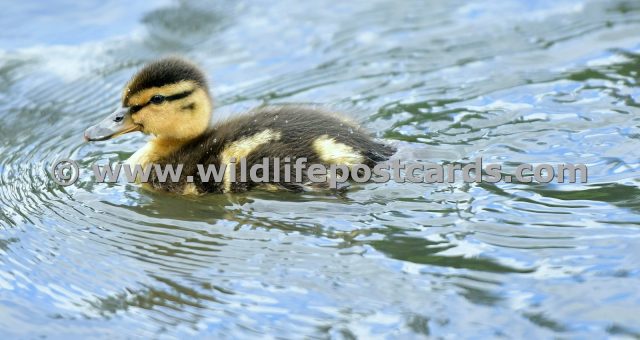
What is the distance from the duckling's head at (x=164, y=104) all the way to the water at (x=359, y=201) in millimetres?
287

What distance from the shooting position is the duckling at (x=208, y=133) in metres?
4.39

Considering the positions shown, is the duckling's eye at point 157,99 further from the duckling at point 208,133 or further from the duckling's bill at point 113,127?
the duckling's bill at point 113,127

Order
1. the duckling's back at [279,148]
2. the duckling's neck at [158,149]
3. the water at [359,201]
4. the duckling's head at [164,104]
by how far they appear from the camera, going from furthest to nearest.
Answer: the duckling's neck at [158,149]
the duckling's head at [164,104]
the duckling's back at [279,148]
the water at [359,201]

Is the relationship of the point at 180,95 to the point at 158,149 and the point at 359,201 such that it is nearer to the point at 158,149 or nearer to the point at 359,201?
the point at 158,149

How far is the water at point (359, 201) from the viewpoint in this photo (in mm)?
3424

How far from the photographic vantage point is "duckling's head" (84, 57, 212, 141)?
4.57 m

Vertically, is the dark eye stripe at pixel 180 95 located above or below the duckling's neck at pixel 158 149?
above

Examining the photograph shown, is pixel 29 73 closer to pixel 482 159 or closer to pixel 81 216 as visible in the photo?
pixel 81 216

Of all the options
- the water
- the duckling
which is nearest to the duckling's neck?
the duckling

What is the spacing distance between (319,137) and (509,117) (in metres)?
1.18

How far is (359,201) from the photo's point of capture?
4246 millimetres

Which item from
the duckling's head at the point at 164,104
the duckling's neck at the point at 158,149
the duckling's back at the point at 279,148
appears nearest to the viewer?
the duckling's back at the point at 279,148

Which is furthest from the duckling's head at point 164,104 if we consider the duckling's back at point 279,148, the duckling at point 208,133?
the duckling's back at point 279,148

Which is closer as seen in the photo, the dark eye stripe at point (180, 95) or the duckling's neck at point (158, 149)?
the dark eye stripe at point (180, 95)
